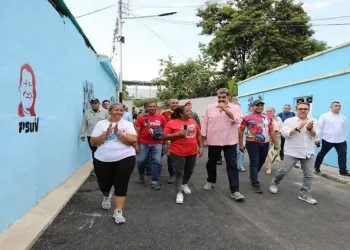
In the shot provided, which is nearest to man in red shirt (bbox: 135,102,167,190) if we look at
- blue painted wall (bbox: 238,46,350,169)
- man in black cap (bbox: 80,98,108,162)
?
man in black cap (bbox: 80,98,108,162)

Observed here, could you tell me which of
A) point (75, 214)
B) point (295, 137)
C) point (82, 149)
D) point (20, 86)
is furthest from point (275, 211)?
point (82, 149)

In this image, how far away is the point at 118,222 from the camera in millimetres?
4125

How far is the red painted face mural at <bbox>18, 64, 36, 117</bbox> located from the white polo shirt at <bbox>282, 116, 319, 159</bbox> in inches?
162

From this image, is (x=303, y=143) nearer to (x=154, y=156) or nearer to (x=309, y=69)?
(x=154, y=156)

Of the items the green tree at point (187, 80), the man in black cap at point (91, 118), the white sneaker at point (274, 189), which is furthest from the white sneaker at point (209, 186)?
the green tree at point (187, 80)

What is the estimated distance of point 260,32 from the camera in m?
23.1

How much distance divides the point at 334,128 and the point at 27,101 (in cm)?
661

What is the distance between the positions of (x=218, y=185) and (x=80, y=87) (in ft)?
13.7

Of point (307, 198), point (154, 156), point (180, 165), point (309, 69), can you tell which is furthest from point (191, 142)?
point (309, 69)

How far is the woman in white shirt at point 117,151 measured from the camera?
13.7 feet

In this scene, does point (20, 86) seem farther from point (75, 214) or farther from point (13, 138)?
point (75, 214)

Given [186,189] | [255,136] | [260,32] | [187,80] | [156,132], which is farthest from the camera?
[187,80]

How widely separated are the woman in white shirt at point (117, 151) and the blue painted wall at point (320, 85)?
6606 millimetres

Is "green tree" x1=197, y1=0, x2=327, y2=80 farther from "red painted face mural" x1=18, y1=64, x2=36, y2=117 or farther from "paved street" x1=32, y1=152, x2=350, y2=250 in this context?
"red painted face mural" x1=18, y1=64, x2=36, y2=117
